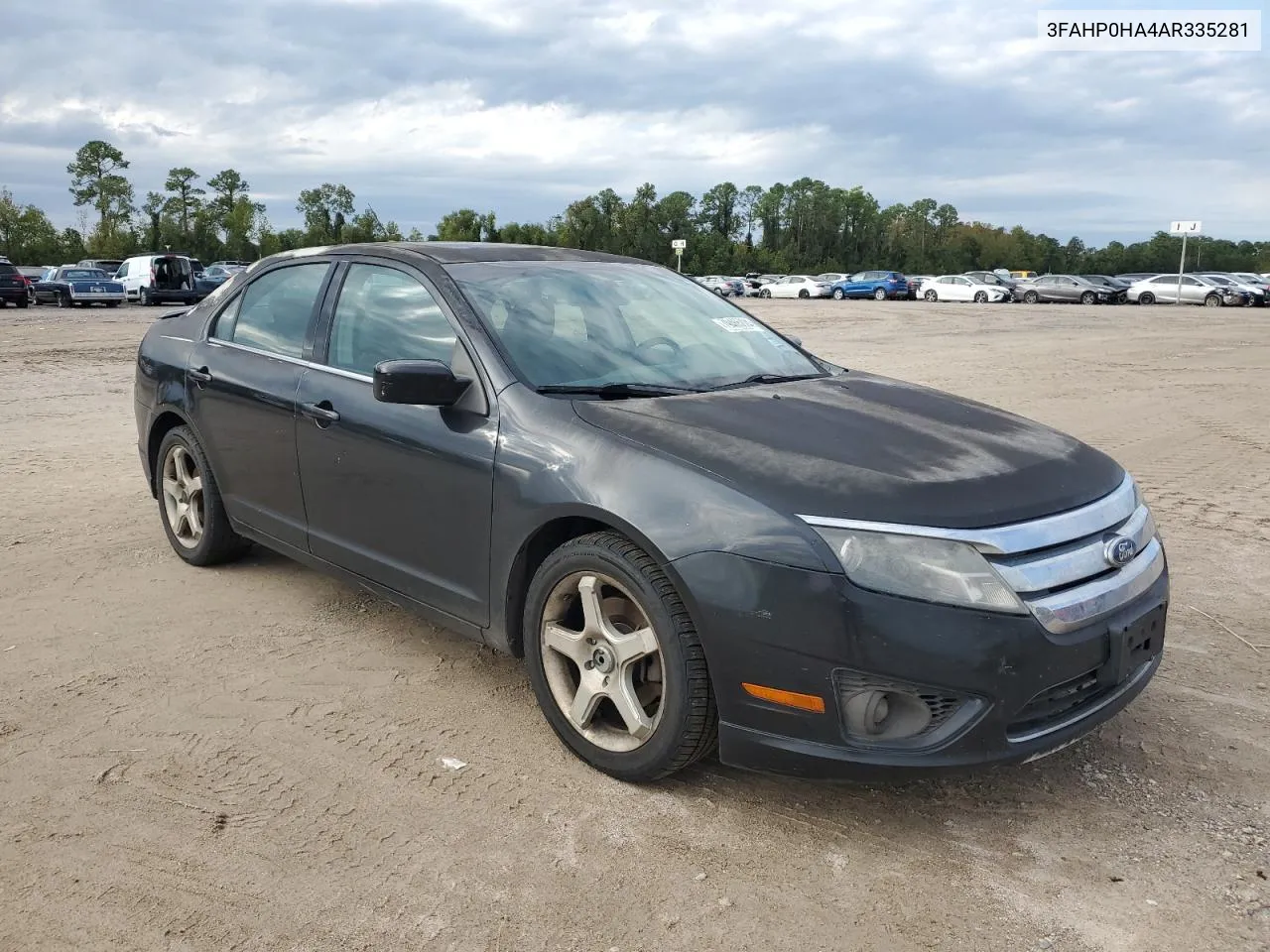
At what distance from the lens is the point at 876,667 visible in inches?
106

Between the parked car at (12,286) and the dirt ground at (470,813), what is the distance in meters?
32.3

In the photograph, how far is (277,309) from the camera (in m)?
4.66

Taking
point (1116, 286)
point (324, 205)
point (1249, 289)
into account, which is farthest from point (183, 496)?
point (324, 205)

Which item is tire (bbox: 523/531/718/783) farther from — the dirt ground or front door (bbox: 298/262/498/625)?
front door (bbox: 298/262/498/625)

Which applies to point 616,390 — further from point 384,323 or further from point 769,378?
point 384,323

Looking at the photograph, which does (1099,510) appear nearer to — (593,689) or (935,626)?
(935,626)

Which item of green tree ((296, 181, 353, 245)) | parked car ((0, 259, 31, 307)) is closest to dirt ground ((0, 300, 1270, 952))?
parked car ((0, 259, 31, 307))

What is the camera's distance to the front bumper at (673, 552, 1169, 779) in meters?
2.68

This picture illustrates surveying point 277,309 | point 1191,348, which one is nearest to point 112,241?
point 1191,348

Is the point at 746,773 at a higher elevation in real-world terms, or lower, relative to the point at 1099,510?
lower

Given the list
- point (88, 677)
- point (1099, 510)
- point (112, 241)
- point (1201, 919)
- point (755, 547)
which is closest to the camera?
point (1201, 919)

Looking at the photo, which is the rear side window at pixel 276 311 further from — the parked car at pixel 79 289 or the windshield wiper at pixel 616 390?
the parked car at pixel 79 289

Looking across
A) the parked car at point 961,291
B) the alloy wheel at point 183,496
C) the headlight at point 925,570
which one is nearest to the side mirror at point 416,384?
the headlight at point 925,570

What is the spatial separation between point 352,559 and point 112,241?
82.7 meters
